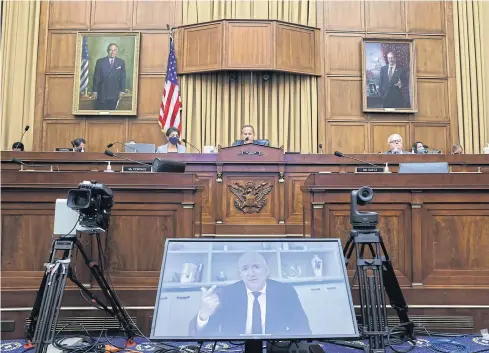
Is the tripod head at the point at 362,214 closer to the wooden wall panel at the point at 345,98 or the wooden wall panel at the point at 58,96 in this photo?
the wooden wall panel at the point at 345,98

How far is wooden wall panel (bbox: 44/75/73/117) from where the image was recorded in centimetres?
640

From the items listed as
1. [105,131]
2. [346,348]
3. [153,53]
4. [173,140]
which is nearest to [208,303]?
[346,348]

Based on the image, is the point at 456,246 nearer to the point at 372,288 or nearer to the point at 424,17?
the point at 372,288

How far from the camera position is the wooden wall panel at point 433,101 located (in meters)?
6.47

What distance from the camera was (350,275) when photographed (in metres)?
2.35

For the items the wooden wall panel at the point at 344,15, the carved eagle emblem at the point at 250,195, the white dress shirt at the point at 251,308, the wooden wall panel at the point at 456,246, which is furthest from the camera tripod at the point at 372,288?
the wooden wall panel at the point at 344,15

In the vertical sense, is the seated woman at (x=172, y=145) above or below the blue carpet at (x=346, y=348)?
above

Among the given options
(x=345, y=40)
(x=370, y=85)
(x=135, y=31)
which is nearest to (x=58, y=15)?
(x=135, y=31)

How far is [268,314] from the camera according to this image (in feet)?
4.58

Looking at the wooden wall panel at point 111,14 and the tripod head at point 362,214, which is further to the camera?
the wooden wall panel at point 111,14

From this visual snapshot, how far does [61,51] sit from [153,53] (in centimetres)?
155

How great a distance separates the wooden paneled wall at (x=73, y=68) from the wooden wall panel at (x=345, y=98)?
2.84 metres

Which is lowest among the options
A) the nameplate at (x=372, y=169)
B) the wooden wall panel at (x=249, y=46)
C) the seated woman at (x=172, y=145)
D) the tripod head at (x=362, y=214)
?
the tripod head at (x=362, y=214)

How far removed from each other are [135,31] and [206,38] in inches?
51.5
